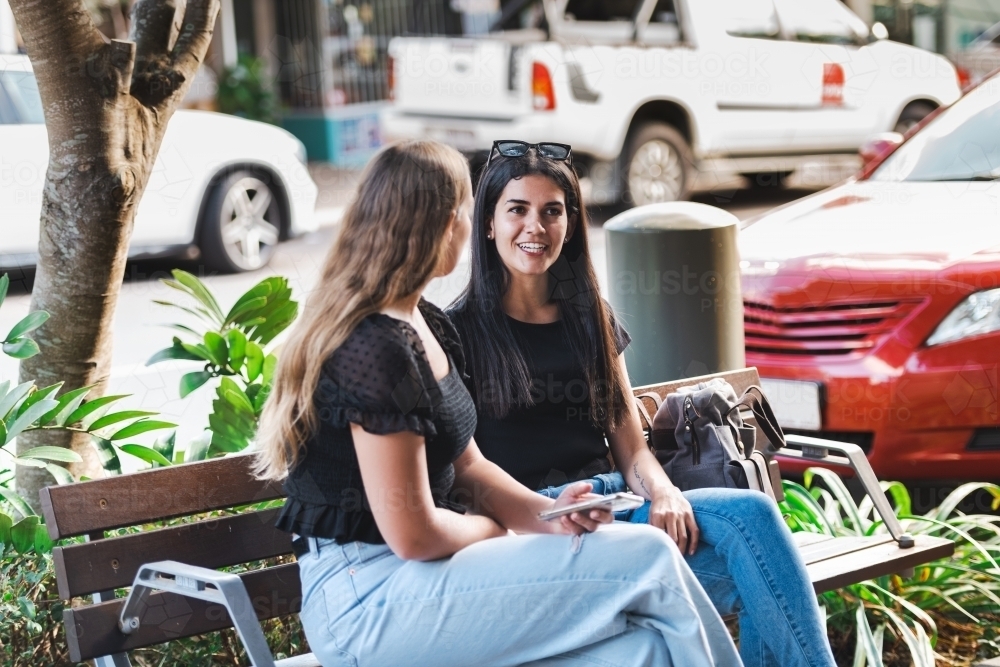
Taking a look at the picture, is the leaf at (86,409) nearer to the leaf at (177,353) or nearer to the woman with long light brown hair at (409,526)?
the leaf at (177,353)

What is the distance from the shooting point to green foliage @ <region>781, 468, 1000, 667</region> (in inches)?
143

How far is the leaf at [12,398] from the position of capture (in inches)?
128

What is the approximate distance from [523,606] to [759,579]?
647mm

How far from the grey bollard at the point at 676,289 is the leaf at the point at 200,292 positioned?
4.09ft

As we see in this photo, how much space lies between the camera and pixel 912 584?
3963 mm

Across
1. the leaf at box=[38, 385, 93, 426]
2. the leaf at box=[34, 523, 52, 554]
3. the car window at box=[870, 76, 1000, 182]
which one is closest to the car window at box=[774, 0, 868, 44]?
the car window at box=[870, 76, 1000, 182]

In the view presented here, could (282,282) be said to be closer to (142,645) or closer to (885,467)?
(142,645)

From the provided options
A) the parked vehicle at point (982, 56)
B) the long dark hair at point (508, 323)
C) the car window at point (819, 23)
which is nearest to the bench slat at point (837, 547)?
the long dark hair at point (508, 323)

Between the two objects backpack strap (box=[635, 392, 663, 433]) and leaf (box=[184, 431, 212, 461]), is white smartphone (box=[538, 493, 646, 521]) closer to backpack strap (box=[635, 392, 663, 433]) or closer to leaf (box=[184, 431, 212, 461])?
backpack strap (box=[635, 392, 663, 433])

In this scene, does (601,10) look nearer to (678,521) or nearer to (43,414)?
(43,414)

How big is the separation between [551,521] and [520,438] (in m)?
0.56

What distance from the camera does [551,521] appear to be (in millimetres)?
2674

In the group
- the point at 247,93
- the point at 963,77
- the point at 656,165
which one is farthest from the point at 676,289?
the point at 247,93

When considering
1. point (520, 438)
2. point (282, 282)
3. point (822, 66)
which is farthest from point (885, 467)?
point (822, 66)
